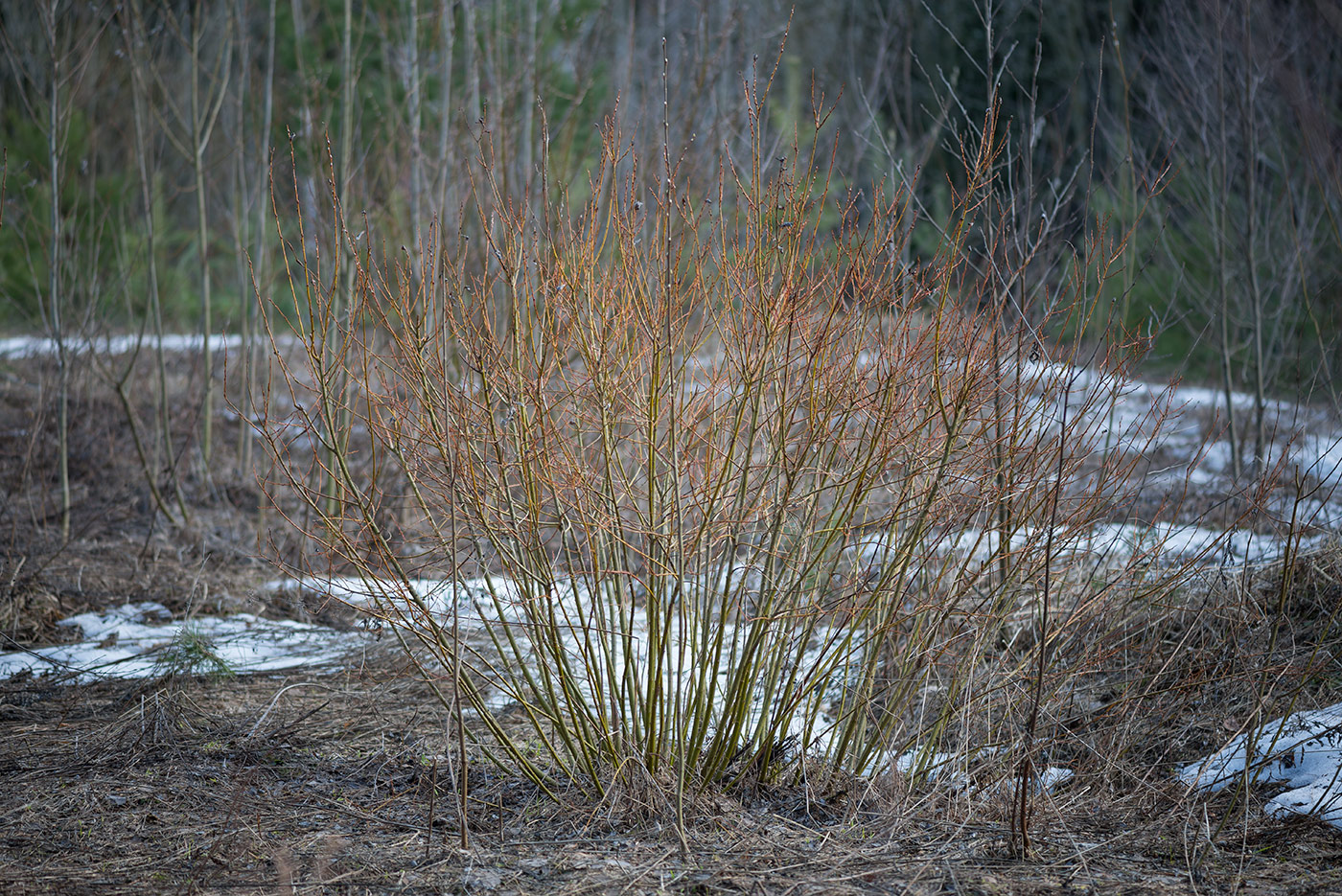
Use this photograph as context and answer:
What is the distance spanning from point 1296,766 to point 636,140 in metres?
5.52

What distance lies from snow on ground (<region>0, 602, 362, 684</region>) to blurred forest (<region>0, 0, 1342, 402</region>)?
1.59m

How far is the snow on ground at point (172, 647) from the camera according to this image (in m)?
3.93

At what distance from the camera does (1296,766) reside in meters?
3.11

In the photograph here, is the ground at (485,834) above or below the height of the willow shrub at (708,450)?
below

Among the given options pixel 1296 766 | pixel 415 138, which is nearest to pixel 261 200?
pixel 415 138

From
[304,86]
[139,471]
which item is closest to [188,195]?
[139,471]

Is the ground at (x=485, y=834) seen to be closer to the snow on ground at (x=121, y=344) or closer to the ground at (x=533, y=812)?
the ground at (x=533, y=812)

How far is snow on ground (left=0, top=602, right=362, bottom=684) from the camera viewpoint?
3934 mm

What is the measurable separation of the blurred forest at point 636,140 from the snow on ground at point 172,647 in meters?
1.59

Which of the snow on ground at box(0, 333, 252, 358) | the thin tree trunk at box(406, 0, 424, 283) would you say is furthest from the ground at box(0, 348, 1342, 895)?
the snow on ground at box(0, 333, 252, 358)

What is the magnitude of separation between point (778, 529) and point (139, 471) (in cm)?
631

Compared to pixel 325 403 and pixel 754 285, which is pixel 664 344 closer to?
pixel 754 285

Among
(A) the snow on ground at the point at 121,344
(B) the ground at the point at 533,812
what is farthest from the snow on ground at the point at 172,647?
(A) the snow on ground at the point at 121,344

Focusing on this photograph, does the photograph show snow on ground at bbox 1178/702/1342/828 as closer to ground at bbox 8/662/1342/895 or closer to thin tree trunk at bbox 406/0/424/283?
ground at bbox 8/662/1342/895
